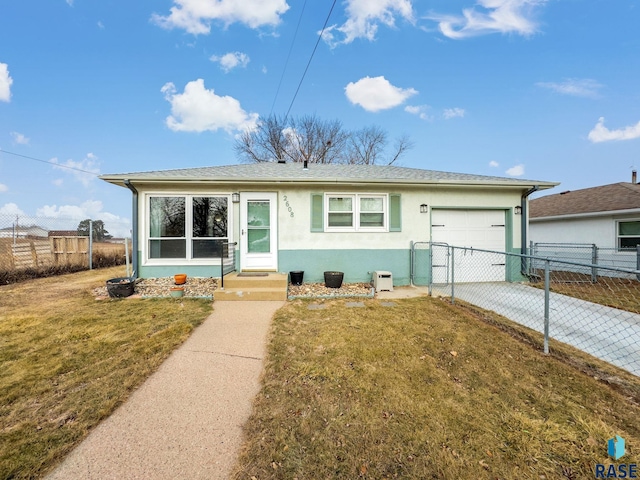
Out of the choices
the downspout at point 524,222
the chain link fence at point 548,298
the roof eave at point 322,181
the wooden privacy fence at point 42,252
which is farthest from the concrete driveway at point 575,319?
the wooden privacy fence at point 42,252

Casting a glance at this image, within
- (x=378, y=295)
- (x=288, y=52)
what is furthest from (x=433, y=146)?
(x=378, y=295)

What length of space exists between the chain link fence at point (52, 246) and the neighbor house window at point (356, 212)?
5850mm

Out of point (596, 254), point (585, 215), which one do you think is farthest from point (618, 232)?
point (596, 254)

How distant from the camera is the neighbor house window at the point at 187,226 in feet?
24.0

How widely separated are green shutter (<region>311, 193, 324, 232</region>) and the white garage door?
129 inches

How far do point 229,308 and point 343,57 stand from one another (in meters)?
12.1

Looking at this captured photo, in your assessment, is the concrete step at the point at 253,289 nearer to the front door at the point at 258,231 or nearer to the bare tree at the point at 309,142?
the front door at the point at 258,231

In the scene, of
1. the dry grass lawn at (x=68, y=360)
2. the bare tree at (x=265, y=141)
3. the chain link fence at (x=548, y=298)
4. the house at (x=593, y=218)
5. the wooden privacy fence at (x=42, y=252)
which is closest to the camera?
the dry grass lawn at (x=68, y=360)

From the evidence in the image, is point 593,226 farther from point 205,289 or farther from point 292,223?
point 205,289

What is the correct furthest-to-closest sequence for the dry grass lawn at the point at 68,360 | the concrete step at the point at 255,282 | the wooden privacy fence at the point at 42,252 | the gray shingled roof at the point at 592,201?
the gray shingled roof at the point at 592,201 → the wooden privacy fence at the point at 42,252 → the concrete step at the point at 255,282 → the dry grass lawn at the point at 68,360

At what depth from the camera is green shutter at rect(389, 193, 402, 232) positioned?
752 cm

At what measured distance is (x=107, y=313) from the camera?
4.96 m

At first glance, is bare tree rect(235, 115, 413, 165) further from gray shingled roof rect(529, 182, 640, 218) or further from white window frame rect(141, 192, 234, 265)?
white window frame rect(141, 192, 234, 265)

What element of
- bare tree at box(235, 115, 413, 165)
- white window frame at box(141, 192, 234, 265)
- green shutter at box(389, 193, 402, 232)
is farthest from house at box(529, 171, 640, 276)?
bare tree at box(235, 115, 413, 165)
